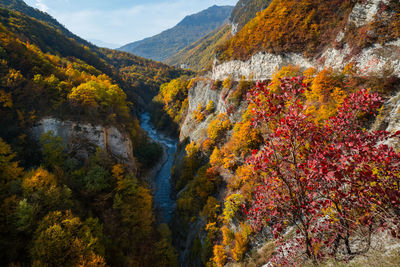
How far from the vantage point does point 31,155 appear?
2783 cm

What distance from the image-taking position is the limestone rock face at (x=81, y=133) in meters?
29.9

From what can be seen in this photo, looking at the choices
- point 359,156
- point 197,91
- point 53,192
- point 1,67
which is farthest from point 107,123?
point 359,156

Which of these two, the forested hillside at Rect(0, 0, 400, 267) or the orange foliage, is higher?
the orange foliage

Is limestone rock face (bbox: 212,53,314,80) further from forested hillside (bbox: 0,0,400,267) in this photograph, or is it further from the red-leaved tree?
the red-leaved tree

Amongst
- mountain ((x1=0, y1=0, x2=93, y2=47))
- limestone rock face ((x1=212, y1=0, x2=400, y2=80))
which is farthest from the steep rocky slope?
mountain ((x1=0, y1=0, x2=93, y2=47))

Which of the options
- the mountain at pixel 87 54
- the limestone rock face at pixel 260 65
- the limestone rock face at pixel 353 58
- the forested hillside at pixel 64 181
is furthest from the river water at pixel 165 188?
the mountain at pixel 87 54

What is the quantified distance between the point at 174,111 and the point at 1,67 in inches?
2149

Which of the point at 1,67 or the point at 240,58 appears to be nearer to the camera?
the point at 1,67

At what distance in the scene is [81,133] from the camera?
31328 mm

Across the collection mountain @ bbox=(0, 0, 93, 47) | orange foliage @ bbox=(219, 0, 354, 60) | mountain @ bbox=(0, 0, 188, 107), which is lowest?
orange foliage @ bbox=(219, 0, 354, 60)

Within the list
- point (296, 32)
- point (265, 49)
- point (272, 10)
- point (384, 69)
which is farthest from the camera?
point (272, 10)

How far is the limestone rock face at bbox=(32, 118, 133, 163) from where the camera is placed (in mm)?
29891

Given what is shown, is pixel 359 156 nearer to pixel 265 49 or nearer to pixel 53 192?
pixel 53 192

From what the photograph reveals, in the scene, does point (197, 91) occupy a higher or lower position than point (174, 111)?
higher
